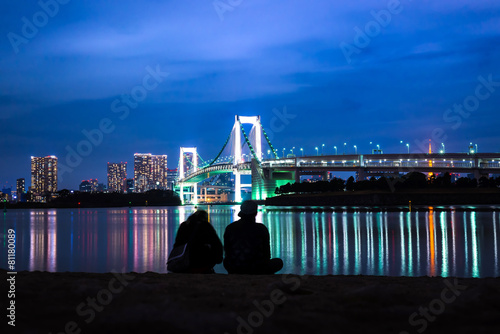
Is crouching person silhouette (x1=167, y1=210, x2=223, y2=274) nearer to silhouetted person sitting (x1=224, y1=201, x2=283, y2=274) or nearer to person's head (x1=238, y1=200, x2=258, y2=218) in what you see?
silhouetted person sitting (x1=224, y1=201, x2=283, y2=274)

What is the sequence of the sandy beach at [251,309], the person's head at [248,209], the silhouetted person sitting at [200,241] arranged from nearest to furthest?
the sandy beach at [251,309], the person's head at [248,209], the silhouetted person sitting at [200,241]

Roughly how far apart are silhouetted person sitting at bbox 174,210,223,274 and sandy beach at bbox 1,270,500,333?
1.06 metres

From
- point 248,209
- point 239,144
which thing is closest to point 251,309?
point 248,209

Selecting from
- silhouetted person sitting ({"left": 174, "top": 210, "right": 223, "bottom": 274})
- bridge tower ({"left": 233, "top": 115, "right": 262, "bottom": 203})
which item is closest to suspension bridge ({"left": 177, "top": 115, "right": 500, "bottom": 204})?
bridge tower ({"left": 233, "top": 115, "right": 262, "bottom": 203})

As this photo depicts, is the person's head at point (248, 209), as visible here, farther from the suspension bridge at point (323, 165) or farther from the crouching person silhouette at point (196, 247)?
the suspension bridge at point (323, 165)

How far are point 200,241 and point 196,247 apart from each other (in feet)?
0.45

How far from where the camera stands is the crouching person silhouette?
5083mm

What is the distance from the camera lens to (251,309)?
320 centimetres

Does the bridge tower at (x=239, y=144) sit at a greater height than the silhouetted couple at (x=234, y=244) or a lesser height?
greater

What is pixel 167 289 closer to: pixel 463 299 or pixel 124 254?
pixel 463 299

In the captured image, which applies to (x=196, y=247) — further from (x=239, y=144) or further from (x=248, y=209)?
(x=239, y=144)

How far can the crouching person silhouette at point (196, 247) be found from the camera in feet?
16.7

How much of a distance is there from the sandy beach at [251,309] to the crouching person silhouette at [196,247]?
106cm

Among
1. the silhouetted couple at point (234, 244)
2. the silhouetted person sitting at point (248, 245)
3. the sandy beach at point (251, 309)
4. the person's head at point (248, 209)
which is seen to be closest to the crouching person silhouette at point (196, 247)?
the silhouetted couple at point (234, 244)
